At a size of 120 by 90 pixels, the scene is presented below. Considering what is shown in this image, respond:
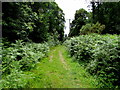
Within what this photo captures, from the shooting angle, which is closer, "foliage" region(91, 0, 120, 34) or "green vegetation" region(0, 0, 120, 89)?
"green vegetation" region(0, 0, 120, 89)

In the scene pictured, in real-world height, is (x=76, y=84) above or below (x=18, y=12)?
below

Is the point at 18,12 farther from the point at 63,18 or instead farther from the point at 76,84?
the point at 63,18

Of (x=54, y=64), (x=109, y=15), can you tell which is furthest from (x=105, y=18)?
(x=54, y=64)

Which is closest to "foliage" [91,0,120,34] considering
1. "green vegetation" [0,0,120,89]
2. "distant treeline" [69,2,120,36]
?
"distant treeline" [69,2,120,36]

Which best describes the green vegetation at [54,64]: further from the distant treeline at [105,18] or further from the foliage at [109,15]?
the foliage at [109,15]

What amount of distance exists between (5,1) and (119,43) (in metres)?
8.78

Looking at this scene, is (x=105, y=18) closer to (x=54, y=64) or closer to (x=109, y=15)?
(x=109, y=15)

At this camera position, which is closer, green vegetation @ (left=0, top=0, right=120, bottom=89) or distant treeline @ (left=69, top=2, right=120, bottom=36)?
green vegetation @ (left=0, top=0, right=120, bottom=89)

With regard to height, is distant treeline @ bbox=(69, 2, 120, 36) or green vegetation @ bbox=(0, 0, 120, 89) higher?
distant treeline @ bbox=(69, 2, 120, 36)

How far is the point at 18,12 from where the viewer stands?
884 centimetres

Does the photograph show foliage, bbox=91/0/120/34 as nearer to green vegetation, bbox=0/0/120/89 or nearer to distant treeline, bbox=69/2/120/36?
distant treeline, bbox=69/2/120/36

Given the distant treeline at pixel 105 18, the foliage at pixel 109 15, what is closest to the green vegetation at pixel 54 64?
the distant treeline at pixel 105 18

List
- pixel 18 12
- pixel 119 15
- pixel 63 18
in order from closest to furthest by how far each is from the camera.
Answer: pixel 18 12
pixel 119 15
pixel 63 18

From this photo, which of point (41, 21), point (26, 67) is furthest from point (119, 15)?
point (26, 67)
